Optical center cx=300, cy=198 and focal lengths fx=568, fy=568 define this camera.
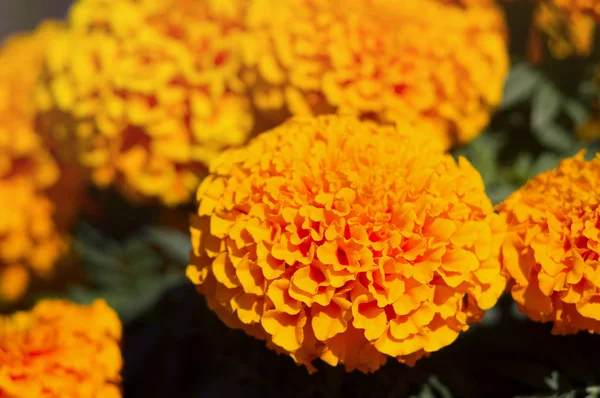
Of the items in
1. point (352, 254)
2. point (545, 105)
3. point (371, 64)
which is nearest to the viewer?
point (352, 254)

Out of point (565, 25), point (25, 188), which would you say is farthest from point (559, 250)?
point (25, 188)

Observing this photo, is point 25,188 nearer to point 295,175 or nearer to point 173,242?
point 173,242

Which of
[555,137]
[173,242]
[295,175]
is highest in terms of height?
[295,175]

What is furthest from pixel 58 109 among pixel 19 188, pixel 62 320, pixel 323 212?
pixel 323 212

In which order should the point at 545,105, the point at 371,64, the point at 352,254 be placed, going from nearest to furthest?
the point at 352,254, the point at 371,64, the point at 545,105

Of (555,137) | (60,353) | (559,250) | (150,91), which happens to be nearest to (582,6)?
(555,137)

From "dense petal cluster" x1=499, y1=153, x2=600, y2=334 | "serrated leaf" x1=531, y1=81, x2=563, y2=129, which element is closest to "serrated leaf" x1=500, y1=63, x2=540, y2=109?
"serrated leaf" x1=531, y1=81, x2=563, y2=129

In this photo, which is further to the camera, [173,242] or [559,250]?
[173,242]

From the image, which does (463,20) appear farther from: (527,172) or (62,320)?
(62,320)

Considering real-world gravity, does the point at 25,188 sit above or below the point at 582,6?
below
